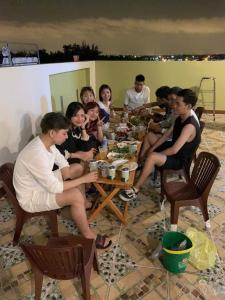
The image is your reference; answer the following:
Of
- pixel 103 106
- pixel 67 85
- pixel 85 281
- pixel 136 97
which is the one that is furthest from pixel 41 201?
pixel 67 85

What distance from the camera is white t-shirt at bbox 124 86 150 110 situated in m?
4.24

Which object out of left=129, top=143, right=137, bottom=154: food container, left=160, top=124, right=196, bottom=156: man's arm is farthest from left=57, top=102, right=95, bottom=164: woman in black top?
left=160, top=124, right=196, bottom=156: man's arm

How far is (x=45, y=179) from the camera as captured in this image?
1748 millimetres

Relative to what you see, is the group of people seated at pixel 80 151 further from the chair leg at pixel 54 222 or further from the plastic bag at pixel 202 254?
the plastic bag at pixel 202 254

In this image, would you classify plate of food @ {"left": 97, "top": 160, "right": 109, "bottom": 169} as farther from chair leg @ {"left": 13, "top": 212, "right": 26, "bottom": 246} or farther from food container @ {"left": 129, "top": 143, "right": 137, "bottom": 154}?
chair leg @ {"left": 13, "top": 212, "right": 26, "bottom": 246}

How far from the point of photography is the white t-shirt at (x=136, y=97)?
4.24 metres

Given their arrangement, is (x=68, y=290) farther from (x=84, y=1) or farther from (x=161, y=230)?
(x=84, y=1)

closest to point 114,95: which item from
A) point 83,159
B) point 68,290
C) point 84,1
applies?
point 84,1

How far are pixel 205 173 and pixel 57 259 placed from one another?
1426 millimetres

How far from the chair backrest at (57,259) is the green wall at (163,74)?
547cm

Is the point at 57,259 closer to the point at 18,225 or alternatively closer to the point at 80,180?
the point at 80,180

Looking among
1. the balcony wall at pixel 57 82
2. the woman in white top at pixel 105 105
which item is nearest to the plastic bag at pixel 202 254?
the woman in white top at pixel 105 105

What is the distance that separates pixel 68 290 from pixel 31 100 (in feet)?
8.19

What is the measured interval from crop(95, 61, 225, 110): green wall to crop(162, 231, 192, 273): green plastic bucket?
16.2 feet
